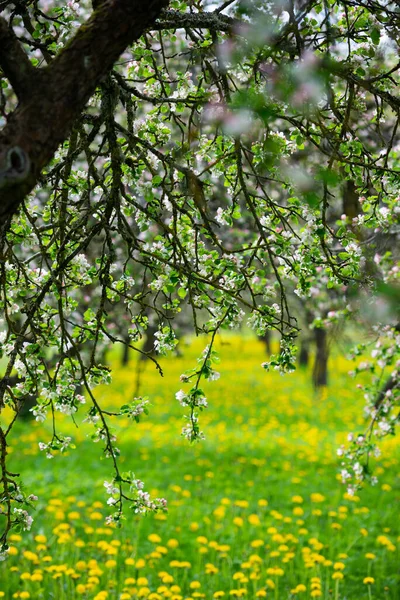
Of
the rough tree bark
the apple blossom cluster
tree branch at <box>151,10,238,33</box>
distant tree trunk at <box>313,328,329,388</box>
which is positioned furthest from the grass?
the rough tree bark

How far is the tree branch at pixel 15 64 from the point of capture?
5.90ft

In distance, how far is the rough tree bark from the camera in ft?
5.58

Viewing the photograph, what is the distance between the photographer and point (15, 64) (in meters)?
1.83

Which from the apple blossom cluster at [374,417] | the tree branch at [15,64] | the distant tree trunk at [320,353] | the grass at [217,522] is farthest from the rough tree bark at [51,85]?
the distant tree trunk at [320,353]

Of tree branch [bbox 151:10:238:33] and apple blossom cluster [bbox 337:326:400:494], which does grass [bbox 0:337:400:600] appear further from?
tree branch [bbox 151:10:238:33]

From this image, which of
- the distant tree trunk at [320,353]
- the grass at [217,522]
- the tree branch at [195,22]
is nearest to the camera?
the tree branch at [195,22]

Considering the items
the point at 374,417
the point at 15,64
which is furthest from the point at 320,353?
the point at 15,64

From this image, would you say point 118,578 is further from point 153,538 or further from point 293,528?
point 293,528

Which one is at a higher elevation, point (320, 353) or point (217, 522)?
point (320, 353)

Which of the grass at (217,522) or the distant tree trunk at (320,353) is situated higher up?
the distant tree trunk at (320,353)

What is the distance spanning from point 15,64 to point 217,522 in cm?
534

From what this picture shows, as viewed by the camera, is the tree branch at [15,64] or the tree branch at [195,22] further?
the tree branch at [195,22]

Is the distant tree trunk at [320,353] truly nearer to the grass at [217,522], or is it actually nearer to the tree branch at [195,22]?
the grass at [217,522]

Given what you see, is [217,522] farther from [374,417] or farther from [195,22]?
[195,22]
